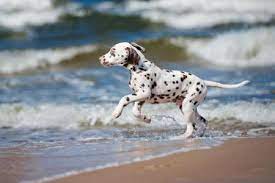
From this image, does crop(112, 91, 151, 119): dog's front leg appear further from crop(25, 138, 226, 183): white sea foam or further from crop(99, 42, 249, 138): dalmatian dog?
crop(25, 138, 226, 183): white sea foam

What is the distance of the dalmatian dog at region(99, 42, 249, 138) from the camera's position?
7.25 metres

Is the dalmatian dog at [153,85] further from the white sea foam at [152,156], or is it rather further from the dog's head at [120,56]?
the white sea foam at [152,156]

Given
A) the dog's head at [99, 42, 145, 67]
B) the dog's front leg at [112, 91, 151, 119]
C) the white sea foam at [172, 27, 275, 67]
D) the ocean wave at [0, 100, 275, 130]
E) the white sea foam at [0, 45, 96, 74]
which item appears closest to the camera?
the dog's front leg at [112, 91, 151, 119]

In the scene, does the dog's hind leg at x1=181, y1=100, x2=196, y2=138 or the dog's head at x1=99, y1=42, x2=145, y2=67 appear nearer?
the dog's head at x1=99, y1=42, x2=145, y2=67

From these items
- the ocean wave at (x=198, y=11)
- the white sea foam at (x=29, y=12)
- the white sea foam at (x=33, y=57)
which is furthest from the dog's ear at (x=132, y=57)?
the white sea foam at (x=29, y=12)

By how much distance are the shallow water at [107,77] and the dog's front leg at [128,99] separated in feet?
1.02

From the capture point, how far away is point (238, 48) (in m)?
16.0

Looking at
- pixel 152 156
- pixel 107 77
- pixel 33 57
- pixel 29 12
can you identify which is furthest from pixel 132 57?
pixel 29 12

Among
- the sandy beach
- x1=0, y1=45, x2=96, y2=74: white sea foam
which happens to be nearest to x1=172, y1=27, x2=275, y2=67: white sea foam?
x1=0, y1=45, x2=96, y2=74: white sea foam

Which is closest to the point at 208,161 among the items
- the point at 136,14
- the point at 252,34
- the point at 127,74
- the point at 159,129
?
the point at 159,129

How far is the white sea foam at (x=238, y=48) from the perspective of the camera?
49.2 feet

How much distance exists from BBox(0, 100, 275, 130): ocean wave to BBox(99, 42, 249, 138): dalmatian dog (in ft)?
3.04

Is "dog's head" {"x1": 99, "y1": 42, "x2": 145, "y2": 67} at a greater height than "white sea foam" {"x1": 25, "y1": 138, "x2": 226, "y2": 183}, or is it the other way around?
"dog's head" {"x1": 99, "y1": 42, "x2": 145, "y2": 67}

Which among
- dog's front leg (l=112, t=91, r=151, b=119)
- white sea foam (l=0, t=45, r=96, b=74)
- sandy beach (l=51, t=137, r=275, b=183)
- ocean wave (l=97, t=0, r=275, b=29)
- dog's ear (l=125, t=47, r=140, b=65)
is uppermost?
ocean wave (l=97, t=0, r=275, b=29)
